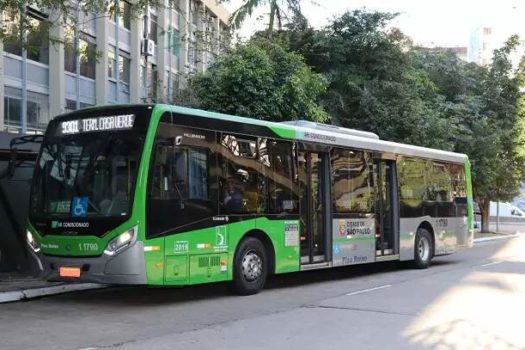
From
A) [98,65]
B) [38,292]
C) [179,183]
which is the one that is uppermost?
[98,65]

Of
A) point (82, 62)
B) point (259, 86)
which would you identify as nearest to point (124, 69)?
point (82, 62)

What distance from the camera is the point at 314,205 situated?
13.0 m

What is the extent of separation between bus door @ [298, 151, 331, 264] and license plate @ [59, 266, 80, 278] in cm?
463

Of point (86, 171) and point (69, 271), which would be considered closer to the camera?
point (69, 271)

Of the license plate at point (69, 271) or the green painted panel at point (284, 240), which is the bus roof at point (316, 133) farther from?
the license plate at point (69, 271)

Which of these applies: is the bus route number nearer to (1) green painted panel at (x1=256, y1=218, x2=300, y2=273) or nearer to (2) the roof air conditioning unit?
(1) green painted panel at (x1=256, y1=218, x2=300, y2=273)

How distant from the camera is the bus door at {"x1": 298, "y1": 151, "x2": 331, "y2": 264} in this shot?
12711 millimetres

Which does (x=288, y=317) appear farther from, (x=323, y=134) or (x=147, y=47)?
(x=147, y=47)

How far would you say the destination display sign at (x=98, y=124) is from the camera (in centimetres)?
988

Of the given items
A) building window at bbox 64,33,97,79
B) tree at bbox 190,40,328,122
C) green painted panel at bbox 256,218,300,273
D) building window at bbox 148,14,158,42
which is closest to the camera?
green painted panel at bbox 256,218,300,273

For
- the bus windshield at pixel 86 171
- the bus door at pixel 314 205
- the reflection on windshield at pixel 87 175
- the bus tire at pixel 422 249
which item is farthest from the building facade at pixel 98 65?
the bus tire at pixel 422 249

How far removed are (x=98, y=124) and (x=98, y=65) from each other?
55.7 feet

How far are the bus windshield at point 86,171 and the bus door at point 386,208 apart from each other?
282 inches

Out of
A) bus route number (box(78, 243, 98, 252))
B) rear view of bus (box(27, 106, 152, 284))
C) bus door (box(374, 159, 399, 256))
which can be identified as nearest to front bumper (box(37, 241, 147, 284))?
rear view of bus (box(27, 106, 152, 284))
